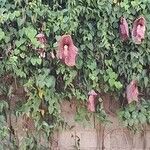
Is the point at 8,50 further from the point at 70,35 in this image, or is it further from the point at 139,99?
the point at 139,99

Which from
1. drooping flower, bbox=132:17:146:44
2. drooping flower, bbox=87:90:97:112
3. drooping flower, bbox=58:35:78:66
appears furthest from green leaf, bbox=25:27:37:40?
drooping flower, bbox=132:17:146:44

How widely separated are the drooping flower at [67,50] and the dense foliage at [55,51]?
0.22 feet

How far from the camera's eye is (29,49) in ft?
11.8

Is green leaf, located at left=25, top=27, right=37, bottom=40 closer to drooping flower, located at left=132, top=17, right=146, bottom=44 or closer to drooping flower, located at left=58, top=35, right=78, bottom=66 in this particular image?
drooping flower, located at left=58, top=35, right=78, bottom=66

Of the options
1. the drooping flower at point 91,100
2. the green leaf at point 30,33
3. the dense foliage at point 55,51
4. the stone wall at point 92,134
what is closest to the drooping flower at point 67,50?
the dense foliage at point 55,51

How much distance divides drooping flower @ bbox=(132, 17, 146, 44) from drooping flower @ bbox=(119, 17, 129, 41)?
0.06m

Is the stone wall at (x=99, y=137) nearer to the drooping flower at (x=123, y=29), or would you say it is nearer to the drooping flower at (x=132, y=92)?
the drooping flower at (x=132, y=92)

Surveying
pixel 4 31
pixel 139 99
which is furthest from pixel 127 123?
pixel 4 31

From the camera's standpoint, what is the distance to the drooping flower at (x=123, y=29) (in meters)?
3.59

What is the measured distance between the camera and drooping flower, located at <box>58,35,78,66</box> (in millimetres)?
3518

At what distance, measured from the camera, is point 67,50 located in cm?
354

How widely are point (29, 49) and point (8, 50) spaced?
0.16 metres

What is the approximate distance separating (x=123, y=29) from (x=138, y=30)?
0.11m

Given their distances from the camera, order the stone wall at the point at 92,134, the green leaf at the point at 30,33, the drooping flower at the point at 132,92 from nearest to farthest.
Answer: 1. the green leaf at the point at 30,33
2. the drooping flower at the point at 132,92
3. the stone wall at the point at 92,134
